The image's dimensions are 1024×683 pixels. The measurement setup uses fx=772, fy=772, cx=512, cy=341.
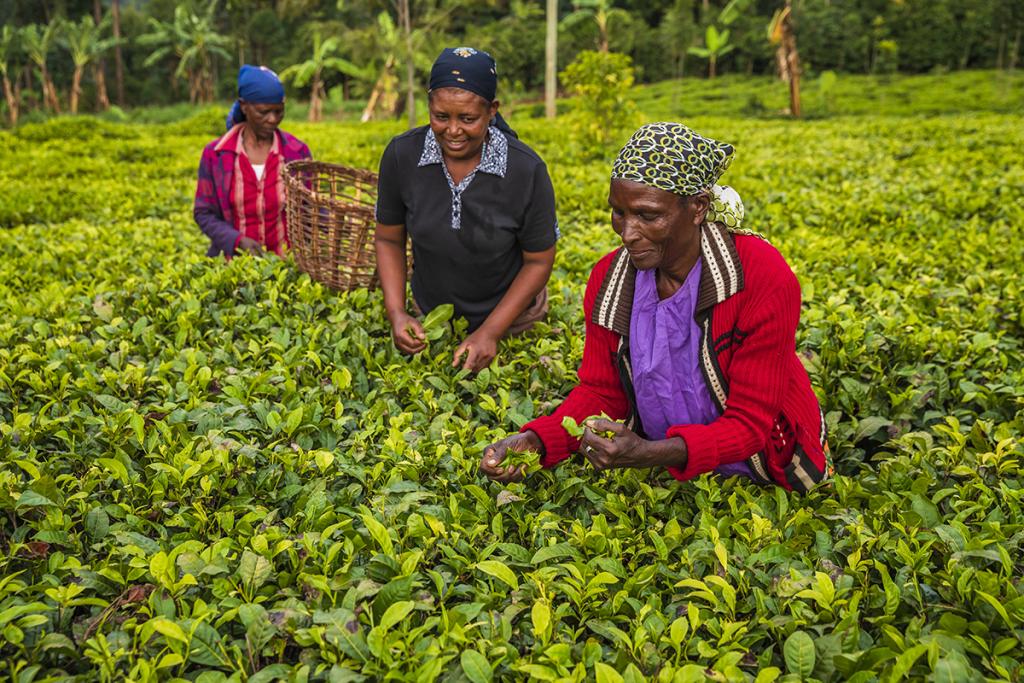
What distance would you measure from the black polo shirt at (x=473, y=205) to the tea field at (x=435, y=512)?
0.47 metres

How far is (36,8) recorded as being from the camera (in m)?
37.9

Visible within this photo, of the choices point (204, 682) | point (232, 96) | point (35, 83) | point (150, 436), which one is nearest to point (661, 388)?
point (204, 682)

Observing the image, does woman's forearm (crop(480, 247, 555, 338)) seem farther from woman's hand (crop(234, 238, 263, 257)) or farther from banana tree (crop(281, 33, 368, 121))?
banana tree (crop(281, 33, 368, 121))

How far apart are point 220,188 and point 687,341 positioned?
10.7 feet

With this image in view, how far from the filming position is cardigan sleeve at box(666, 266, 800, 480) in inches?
82.5

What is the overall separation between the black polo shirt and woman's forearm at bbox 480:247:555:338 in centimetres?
5

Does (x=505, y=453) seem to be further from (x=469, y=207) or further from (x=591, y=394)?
(x=469, y=207)

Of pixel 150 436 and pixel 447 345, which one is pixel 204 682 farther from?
pixel 447 345

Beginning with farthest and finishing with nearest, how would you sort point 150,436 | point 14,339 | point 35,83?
1. point 35,83
2. point 14,339
3. point 150,436

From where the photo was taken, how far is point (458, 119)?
2.86 m

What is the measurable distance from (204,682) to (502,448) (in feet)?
3.24

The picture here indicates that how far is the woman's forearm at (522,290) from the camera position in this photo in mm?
3170

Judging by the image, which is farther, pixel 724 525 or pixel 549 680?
pixel 724 525

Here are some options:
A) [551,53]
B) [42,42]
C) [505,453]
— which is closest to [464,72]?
[505,453]
